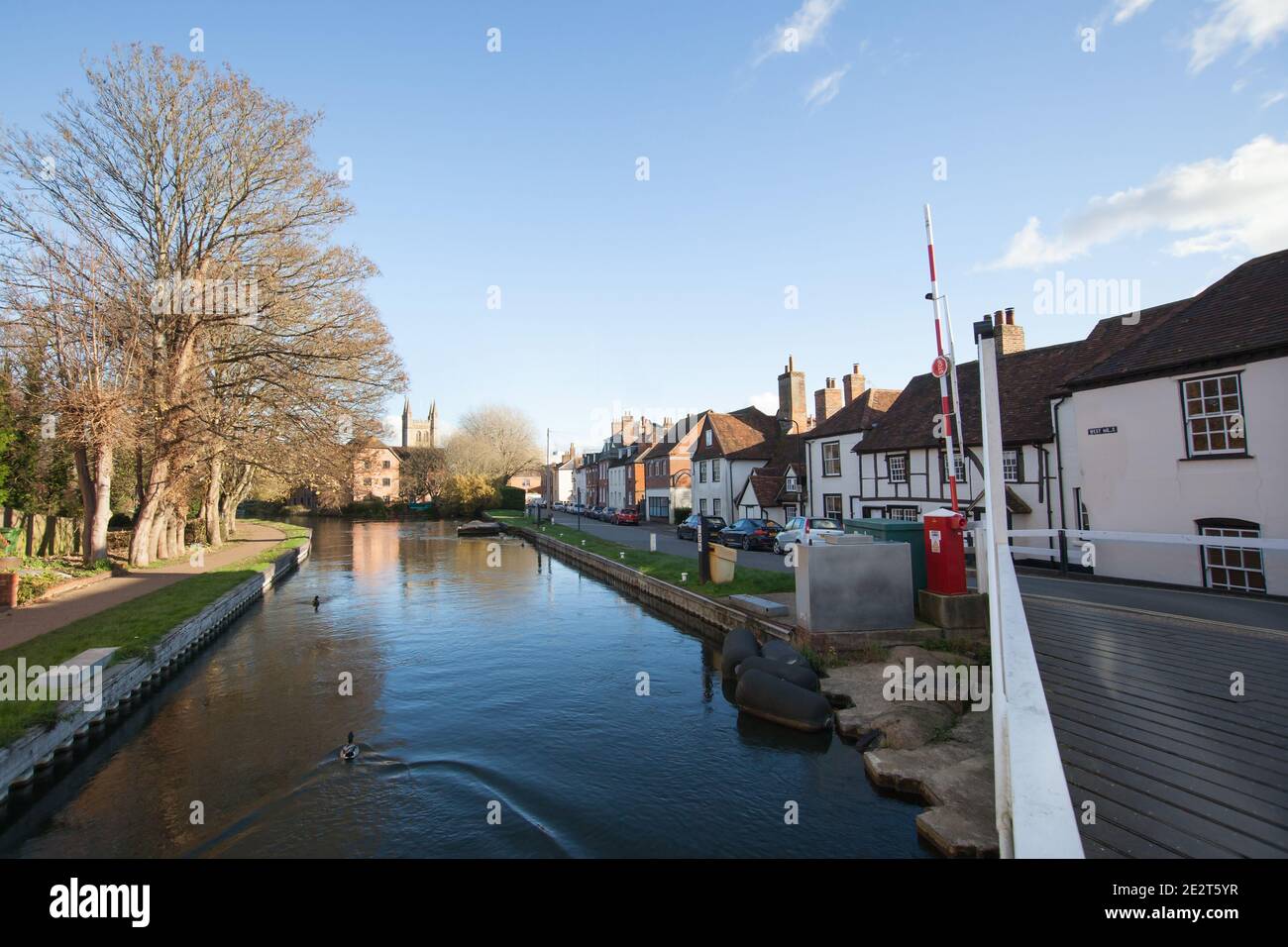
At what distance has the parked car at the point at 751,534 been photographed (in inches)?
1180

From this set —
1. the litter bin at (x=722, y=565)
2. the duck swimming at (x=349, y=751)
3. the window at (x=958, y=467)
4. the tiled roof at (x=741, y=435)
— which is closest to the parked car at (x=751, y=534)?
the window at (x=958, y=467)

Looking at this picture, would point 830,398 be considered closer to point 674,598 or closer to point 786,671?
point 674,598

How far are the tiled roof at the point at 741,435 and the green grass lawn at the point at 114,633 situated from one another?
29289 millimetres

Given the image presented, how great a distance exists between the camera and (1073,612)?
32.1 ft

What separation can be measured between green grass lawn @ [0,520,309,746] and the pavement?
0.33 m

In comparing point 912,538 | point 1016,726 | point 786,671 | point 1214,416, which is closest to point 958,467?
point 1214,416

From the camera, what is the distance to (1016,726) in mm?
3680

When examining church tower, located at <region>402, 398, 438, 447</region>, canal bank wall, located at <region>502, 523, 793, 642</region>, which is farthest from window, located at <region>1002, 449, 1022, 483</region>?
church tower, located at <region>402, 398, 438, 447</region>

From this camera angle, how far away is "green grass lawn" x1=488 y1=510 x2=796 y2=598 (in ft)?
57.4

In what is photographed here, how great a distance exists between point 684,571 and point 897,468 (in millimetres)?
11826

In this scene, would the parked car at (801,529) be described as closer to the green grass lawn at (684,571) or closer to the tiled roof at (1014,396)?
the green grass lawn at (684,571)

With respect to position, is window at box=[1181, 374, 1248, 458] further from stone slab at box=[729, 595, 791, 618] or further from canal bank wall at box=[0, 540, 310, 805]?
canal bank wall at box=[0, 540, 310, 805]

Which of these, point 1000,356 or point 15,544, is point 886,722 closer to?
point 1000,356

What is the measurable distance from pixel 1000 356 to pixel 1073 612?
19.1 meters
